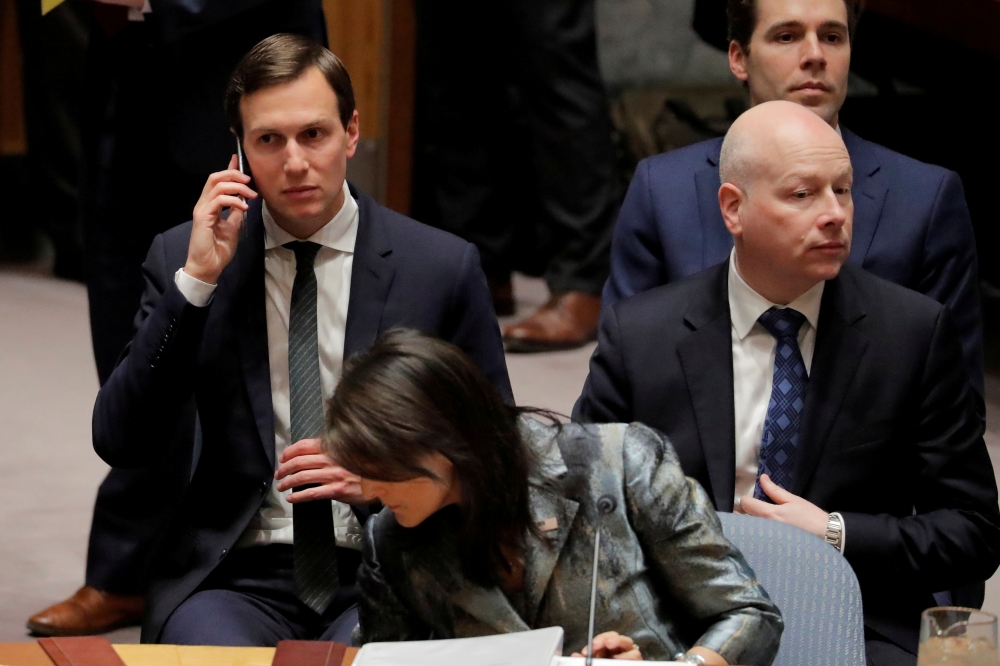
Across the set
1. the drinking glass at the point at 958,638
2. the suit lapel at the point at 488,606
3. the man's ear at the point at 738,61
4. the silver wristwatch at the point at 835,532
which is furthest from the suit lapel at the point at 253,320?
the drinking glass at the point at 958,638

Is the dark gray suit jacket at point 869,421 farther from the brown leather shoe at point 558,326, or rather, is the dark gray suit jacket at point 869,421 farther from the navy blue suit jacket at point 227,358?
the brown leather shoe at point 558,326

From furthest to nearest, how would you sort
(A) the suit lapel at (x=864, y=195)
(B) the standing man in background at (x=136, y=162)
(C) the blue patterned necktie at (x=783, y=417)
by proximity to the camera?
(B) the standing man in background at (x=136, y=162) < (A) the suit lapel at (x=864, y=195) < (C) the blue patterned necktie at (x=783, y=417)

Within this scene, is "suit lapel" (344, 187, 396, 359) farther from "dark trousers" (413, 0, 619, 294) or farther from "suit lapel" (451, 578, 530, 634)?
"dark trousers" (413, 0, 619, 294)

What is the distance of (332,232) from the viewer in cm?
241

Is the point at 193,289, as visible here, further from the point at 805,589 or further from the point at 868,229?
the point at 868,229

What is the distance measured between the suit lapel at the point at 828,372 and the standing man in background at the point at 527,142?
2498mm

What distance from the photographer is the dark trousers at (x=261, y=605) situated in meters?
2.24

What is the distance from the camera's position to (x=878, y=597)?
222cm

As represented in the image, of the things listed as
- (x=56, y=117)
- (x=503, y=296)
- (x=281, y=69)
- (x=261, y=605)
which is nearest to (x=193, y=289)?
(x=281, y=69)

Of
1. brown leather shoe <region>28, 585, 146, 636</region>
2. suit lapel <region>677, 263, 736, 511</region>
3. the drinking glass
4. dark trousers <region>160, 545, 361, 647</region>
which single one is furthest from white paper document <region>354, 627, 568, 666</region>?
brown leather shoe <region>28, 585, 146, 636</region>

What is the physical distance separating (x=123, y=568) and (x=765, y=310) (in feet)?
5.01

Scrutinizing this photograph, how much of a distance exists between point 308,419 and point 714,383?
61 cm

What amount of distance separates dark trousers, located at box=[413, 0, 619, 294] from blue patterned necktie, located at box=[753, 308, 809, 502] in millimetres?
2494

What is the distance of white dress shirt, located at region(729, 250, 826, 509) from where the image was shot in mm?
2283
